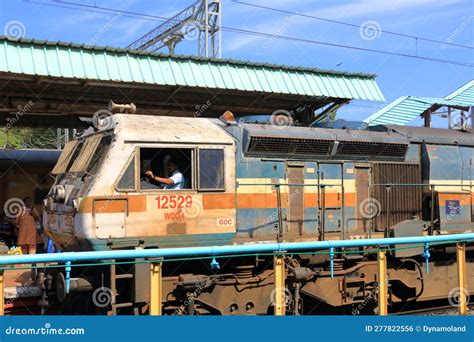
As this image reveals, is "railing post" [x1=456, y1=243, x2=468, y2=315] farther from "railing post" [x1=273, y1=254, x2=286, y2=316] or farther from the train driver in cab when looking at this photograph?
the train driver in cab

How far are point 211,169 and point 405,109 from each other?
604 inches

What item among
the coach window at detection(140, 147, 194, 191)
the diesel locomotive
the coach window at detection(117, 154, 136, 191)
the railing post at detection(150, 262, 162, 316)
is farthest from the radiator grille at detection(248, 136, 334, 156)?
the railing post at detection(150, 262, 162, 316)

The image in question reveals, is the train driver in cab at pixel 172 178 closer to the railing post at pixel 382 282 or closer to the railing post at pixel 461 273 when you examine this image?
the railing post at pixel 382 282

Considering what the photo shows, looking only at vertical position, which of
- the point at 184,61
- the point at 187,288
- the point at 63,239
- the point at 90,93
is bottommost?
the point at 187,288

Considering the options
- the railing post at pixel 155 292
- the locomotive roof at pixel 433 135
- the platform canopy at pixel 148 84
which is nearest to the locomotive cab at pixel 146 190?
the railing post at pixel 155 292

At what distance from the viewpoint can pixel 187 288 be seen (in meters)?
6.86

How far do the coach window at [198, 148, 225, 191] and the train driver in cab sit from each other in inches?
11.8

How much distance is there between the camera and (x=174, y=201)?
7.00 m

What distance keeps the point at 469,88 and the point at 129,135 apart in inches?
817

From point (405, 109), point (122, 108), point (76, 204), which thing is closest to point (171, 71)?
point (122, 108)

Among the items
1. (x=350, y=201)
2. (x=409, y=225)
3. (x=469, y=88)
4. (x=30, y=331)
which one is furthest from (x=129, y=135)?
(x=469, y=88)

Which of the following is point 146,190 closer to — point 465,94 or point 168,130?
point 168,130

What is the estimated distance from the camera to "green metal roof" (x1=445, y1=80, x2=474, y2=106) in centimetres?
2134

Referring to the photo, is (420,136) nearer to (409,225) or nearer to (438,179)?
(438,179)
